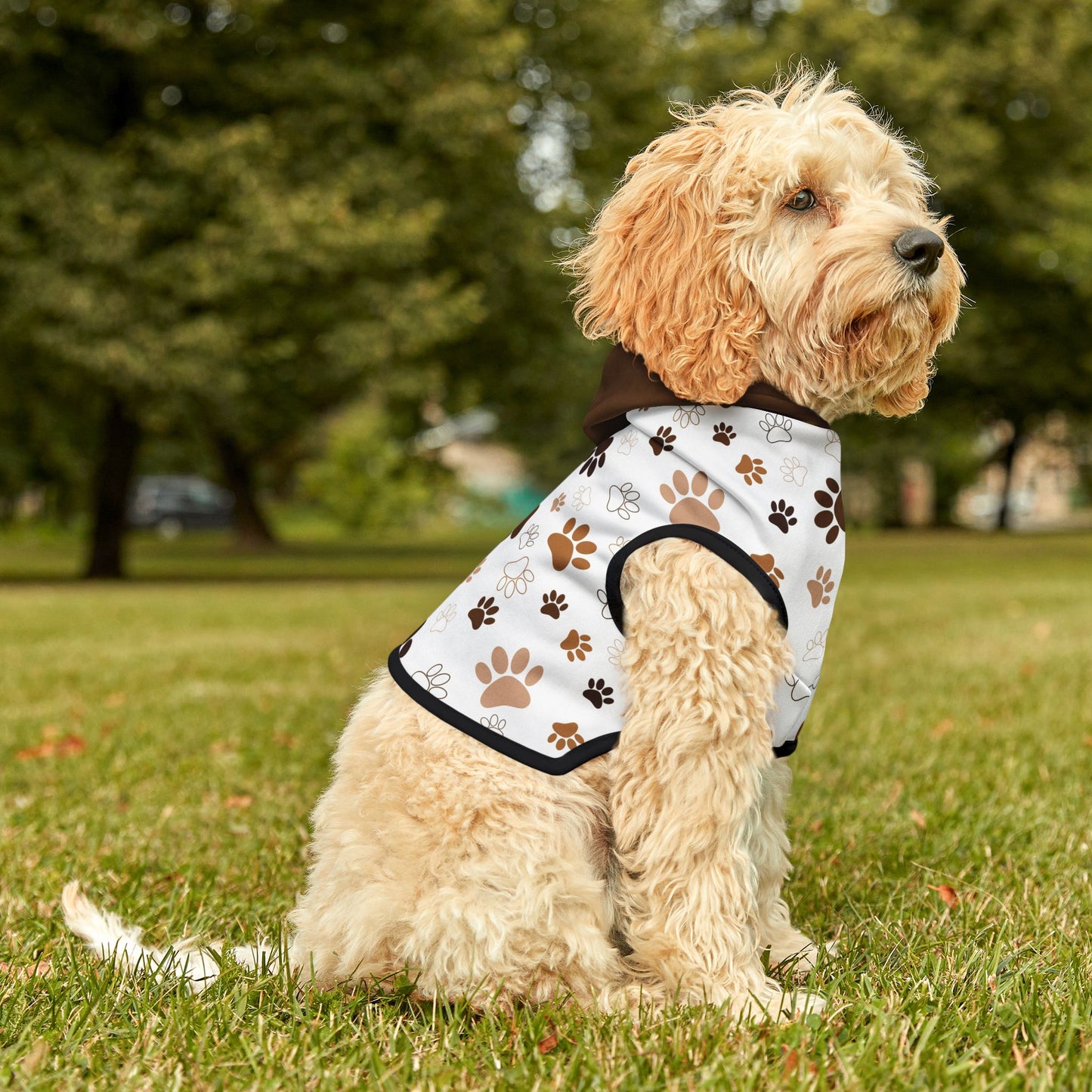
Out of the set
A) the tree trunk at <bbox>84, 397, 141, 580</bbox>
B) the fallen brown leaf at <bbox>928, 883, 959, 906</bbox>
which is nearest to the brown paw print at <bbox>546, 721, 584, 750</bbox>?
the fallen brown leaf at <bbox>928, 883, 959, 906</bbox>

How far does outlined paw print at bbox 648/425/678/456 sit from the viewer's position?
2.87 meters

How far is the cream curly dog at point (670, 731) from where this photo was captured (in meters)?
2.73

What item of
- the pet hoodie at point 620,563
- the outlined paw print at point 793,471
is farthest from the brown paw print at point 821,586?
the outlined paw print at point 793,471

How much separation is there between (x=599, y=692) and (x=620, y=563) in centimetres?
32

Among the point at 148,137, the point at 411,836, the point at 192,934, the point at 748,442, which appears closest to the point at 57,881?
the point at 192,934

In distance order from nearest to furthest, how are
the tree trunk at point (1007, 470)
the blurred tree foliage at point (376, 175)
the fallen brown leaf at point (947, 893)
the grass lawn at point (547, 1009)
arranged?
the grass lawn at point (547, 1009) → the fallen brown leaf at point (947, 893) → the blurred tree foliage at point (376, 175) → the tree trunk at point (1007, 470)

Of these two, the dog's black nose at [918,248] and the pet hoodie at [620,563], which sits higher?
the dog's black nose at [918,248]

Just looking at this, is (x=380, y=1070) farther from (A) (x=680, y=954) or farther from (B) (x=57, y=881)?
(B) (x=57, y=881)

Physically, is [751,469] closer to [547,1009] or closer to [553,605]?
[553,605]

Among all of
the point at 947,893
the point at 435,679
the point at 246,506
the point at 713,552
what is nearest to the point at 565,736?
the point at 435,679

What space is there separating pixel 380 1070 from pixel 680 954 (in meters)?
0.75

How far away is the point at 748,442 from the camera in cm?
286

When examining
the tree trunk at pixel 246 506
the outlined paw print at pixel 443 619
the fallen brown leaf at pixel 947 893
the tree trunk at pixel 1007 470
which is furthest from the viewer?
the tree trunk at pixel 1007 470

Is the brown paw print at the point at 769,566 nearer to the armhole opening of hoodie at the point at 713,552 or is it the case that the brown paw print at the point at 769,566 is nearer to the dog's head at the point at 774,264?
the armhole opening of hoodie at the point at 713,552
